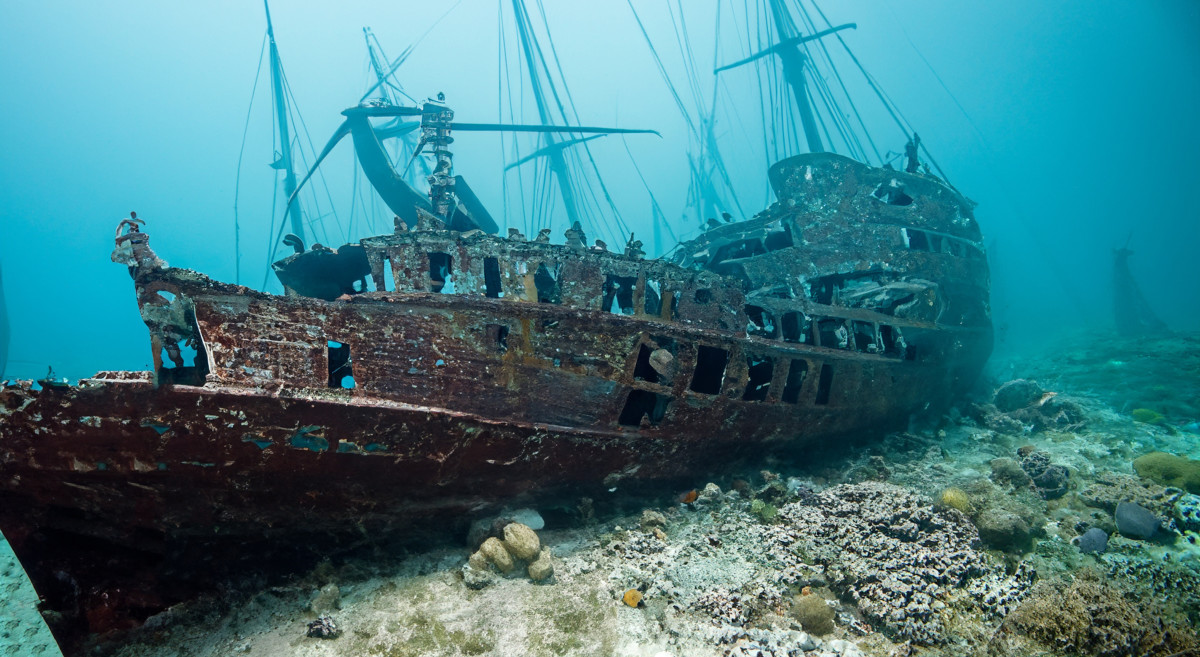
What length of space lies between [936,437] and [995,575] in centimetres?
638

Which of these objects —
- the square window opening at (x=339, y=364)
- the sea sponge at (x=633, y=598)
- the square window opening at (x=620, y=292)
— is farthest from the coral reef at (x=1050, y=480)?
the square window opening at (x=339, y=364)

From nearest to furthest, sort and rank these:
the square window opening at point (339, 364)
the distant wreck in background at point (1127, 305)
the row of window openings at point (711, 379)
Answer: the square window opening at point (339, 364), the row of window openings at point (711, 379), the distant wreck in background at point (1127, 305)

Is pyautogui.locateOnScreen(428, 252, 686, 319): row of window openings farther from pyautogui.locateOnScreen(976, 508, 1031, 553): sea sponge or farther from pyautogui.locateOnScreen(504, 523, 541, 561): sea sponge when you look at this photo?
pyautogui.locateOnScreen(976, 508, 1031, 553): sea sponge

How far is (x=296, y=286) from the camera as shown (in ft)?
25.7

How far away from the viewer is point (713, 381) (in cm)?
881

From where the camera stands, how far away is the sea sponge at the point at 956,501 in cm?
678

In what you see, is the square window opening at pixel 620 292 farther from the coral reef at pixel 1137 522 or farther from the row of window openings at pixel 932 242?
the row of window openings at pixel 932 242

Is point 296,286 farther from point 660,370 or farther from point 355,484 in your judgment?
point 660,370

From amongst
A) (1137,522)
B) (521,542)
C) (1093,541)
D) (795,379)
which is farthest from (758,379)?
(521,542)

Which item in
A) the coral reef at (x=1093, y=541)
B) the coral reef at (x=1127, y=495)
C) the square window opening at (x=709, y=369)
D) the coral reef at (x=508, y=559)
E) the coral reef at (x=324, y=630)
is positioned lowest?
the coral reef at (x=1093, y=541)

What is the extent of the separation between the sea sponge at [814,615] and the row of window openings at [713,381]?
2.83m

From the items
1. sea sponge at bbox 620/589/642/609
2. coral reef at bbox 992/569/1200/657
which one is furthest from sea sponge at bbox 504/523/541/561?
coral reef at bbox 992/569/1200/657

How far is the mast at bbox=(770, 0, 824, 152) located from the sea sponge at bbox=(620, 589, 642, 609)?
75.7 ft

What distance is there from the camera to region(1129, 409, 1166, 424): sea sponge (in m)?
12.3
